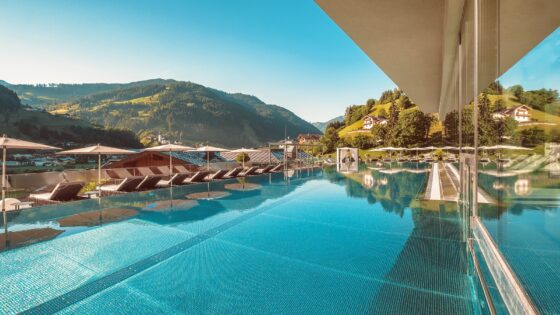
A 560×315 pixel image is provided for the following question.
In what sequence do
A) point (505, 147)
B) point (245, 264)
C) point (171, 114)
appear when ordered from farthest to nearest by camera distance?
1. point (171, 114)
2. point (245, 264)
3. point (505, 147)

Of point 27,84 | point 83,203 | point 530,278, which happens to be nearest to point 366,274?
point 530,278

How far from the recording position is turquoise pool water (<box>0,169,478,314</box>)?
2.61m

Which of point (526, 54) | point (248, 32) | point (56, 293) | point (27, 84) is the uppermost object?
point (27, 84)

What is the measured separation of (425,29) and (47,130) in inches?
2452

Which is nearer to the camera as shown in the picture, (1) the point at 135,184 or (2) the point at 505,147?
(2) the point at 505,147

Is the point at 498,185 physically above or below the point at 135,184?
above

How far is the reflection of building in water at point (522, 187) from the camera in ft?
3.77

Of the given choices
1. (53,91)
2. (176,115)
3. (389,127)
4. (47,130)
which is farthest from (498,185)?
(53,91)

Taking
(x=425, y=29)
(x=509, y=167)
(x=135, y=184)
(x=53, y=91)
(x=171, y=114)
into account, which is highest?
(x=53, y=91)

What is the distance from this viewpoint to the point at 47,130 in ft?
163

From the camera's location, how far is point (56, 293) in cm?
282

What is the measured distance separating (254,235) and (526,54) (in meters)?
4.25

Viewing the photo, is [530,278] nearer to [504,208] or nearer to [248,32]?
[504,208]

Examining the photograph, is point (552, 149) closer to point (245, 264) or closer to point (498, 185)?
point (498, 185)
